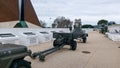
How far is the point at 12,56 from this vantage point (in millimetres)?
4469

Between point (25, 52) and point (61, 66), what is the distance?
288 cm

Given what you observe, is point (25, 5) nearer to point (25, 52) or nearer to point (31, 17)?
point (31, 17)

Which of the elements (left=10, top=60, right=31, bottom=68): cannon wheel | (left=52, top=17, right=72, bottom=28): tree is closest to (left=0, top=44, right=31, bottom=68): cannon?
(left=10, top=60, right=31, bottom=68): cannon wheel

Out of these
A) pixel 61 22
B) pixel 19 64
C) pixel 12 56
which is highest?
pixel 61 22

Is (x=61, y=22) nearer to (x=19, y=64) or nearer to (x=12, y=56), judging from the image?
(x=19, y=64)

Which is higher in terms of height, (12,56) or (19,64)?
(12,56)

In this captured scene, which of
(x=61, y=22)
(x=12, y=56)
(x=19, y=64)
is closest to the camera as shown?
(x=12, y=56)

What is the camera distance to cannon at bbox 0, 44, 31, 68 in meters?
4.24

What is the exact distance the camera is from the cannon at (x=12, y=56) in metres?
4.24

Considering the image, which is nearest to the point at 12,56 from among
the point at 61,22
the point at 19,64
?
the point at 19,64

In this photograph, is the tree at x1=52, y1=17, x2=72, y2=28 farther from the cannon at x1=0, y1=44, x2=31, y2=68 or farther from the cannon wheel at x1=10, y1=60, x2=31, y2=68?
the cannon at x1=0, y1=44, x2=31, y2=68

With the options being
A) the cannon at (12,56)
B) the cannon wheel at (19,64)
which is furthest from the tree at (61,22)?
the cannon at (12,56)

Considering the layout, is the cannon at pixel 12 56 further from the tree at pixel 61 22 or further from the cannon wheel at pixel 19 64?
the tree at pixel 61 22

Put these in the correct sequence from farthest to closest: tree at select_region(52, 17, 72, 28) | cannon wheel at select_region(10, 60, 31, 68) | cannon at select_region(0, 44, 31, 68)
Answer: tree at select_region(52, 17, 72, 28) → cannon wheel at select_region(10, 60, 31, 68) → cannon at select_region(0, 44, 31, 68)
